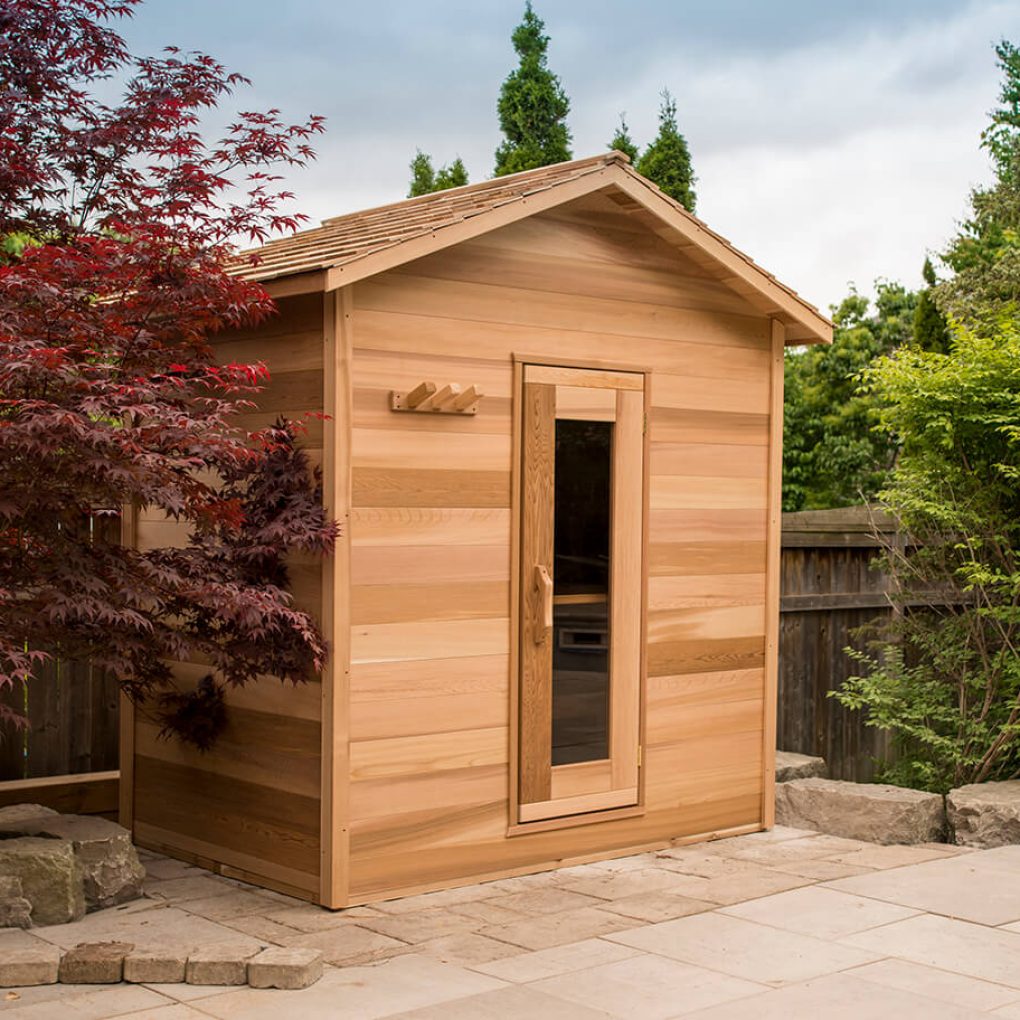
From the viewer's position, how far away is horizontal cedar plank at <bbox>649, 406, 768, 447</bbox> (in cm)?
725

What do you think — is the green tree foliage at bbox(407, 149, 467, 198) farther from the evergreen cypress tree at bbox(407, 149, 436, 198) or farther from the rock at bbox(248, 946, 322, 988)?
the rock at bbox(248, 946, 322, 988)

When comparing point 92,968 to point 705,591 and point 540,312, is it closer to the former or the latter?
point 540,312

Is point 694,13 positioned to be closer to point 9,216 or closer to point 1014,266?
point 9,216

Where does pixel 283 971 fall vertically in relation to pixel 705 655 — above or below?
below

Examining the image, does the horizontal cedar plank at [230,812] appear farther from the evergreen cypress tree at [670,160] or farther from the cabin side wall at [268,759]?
the evergreen cypress tree at [670,160]

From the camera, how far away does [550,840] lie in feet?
22.4

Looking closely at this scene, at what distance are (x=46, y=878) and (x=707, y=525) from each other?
371cm

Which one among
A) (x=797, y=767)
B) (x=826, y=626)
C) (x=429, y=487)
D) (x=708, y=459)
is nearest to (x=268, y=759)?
(x=429, y=487)

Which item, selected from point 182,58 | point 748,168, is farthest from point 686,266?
point 748,168

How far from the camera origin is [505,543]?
21.7ft

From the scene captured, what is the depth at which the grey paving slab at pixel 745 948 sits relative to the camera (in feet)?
17.0

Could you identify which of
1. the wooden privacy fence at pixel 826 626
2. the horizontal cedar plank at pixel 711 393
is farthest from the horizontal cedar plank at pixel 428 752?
the wooden privacy fence at pixel 826 626

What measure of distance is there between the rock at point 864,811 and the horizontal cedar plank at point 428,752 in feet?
7.17

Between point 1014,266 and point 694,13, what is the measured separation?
1212 centimetres
